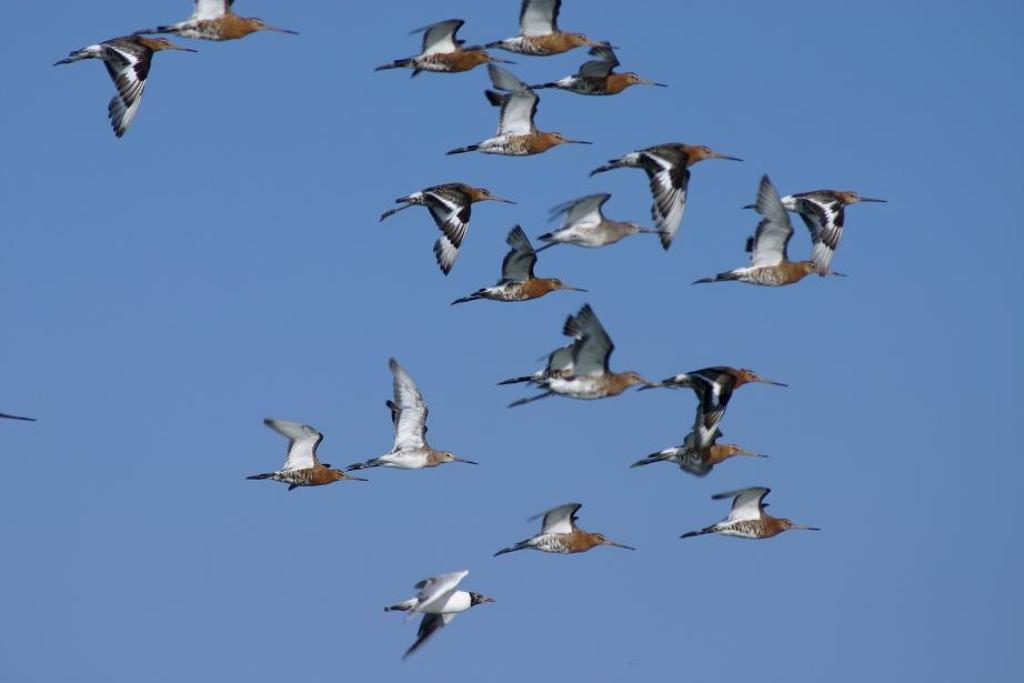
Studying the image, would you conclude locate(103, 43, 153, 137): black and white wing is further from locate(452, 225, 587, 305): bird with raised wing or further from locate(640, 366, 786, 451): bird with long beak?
locate(640, 366, 786, 451): bird with long beak

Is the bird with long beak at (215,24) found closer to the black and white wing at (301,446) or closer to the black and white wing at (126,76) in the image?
the black and white wing at (126,76)

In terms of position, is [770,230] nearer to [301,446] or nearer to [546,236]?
[546,236]

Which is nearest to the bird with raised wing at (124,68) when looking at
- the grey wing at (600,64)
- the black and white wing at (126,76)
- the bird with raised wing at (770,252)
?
the black and white wing at (126,76)

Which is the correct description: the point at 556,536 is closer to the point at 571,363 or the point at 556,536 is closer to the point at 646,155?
the point at 571,363

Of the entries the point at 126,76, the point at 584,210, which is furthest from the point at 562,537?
the point at 126,76

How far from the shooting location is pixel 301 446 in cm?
2945

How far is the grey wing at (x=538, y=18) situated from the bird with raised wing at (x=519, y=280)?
2729mm

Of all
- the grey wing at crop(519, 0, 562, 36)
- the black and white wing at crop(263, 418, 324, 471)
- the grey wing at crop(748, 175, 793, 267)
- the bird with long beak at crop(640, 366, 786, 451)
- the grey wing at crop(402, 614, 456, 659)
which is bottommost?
the grey wing at crop(402, 614, 456, 659)

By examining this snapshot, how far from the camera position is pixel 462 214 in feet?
97.4

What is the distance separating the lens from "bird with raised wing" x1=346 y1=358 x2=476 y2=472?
29453 millimetres

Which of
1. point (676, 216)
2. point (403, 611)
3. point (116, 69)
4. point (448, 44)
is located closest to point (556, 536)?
point (403, 611)

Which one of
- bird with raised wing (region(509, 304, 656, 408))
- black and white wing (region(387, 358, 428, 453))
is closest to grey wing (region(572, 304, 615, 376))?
bird with raised wing (region(509, 304, 656, 408))

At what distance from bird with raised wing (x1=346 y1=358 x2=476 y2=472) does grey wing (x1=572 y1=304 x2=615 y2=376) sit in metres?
3.86

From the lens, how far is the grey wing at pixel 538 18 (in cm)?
2856
